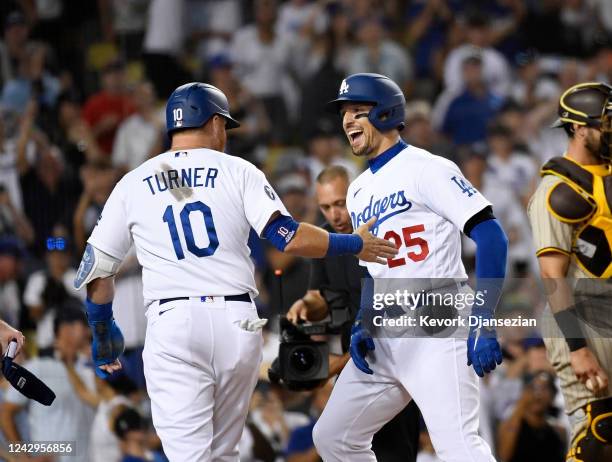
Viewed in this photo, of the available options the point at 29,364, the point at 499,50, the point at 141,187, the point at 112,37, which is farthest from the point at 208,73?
the point at 141,187

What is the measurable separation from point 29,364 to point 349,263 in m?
2.12

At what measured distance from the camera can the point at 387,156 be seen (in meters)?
5.25

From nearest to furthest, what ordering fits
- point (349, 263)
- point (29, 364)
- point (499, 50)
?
1. point (349, 263)
2. point (29, 364)
3. point (499, 50)

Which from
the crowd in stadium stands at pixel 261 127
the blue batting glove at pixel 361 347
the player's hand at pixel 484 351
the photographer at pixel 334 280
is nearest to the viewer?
the player's hand at pixel 484 351

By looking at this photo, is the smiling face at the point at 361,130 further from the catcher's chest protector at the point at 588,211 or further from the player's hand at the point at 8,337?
the player's hand at the point at 8,337

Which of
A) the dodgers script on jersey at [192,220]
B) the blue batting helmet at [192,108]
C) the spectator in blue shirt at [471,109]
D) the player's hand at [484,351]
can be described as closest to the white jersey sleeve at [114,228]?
the dodgers script on jersey at [192,220]

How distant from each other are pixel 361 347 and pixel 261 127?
18.3 feet

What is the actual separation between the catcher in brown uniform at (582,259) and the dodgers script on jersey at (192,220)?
1.33 m

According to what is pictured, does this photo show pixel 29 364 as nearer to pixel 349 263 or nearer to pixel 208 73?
pixel 349 263

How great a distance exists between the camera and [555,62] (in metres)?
11.5

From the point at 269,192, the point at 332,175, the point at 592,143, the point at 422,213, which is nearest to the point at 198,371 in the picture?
the point at 269,192

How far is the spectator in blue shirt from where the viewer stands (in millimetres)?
10484

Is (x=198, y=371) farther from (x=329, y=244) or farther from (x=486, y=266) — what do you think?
(x=486, y=266)

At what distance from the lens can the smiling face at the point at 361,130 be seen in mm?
5262
